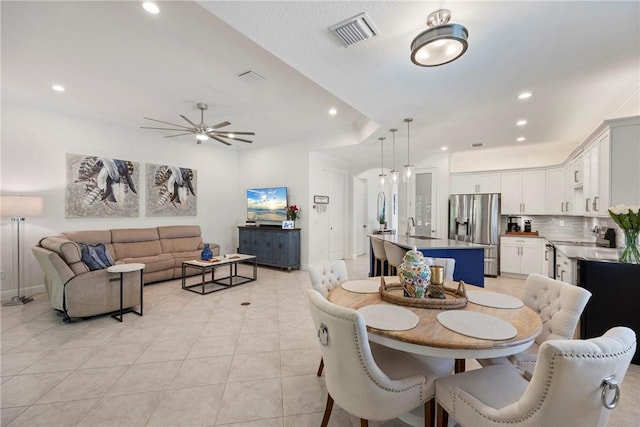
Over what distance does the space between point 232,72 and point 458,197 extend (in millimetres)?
5110

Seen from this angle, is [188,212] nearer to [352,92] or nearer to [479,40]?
[352,92]

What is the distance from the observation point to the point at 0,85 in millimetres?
3721

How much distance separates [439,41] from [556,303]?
1891 millimetres

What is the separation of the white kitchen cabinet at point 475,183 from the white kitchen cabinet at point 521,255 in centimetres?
110

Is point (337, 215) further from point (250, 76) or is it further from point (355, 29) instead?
point (355, 29)

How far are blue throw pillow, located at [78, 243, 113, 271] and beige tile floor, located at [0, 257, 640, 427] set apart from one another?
25.9 inches

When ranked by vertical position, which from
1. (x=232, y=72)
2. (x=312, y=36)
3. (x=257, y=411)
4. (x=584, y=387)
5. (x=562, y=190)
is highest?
(x=232, y=72)

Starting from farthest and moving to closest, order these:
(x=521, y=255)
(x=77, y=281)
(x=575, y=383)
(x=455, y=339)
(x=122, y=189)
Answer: (x=521, y=255) → (x=122, y=189) → (x=77, y=281) → (x=455, y=339) → (x=575, y=383)

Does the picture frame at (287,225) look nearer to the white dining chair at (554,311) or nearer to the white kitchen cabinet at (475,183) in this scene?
the white kitchen cabinet at (475,183)

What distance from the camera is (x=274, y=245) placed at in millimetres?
6207

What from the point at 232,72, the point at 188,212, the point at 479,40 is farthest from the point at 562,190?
the point at 188,212

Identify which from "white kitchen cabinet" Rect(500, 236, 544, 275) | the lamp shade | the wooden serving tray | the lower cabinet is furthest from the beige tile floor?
"white kitchen cabinet" Rect(500, 236, 544, 275)

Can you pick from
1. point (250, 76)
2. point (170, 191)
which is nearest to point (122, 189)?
point (170, 191)

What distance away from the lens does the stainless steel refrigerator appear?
5.63 metres
